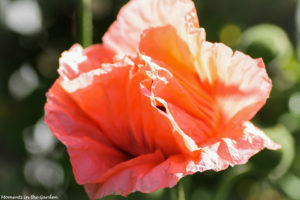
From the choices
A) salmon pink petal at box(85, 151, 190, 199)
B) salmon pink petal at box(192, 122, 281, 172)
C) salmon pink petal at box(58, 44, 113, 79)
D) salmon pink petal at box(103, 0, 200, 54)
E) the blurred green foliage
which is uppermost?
salmon pink petal at box(103, 0, 200, 54)

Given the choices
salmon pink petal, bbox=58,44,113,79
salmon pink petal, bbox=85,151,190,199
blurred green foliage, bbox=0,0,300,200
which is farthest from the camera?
blurred green foliage, bbox=0,0,300,200

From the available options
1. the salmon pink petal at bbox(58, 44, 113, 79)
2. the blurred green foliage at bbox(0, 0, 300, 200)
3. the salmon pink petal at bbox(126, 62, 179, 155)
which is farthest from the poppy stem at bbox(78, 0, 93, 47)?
the blurred green foliage at bbox(0, 0, 300, 200)

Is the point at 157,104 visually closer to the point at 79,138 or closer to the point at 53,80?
the point at 79,138

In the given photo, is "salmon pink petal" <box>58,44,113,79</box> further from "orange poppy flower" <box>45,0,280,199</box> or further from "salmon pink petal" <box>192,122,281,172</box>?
"salmon pink petal" <box>192,122,281,172</box>

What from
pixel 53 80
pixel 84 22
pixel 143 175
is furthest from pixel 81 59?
pixel 53 80

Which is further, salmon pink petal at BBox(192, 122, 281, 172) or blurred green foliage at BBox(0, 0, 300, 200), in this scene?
blurred green foliage at BBox(0, 0, 300, 200)

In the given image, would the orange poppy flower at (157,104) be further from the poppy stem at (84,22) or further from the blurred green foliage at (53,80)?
the blurred green foliage at (53,80)

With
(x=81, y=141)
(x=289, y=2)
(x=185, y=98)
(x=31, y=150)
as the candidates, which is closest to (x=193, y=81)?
(x=185, y=98)

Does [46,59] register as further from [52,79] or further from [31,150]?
[31,150]

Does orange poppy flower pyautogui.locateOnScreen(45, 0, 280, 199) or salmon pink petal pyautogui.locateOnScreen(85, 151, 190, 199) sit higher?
orange poppy flower pyautogui.locateOnScreen(45, 0, 280, 199)
